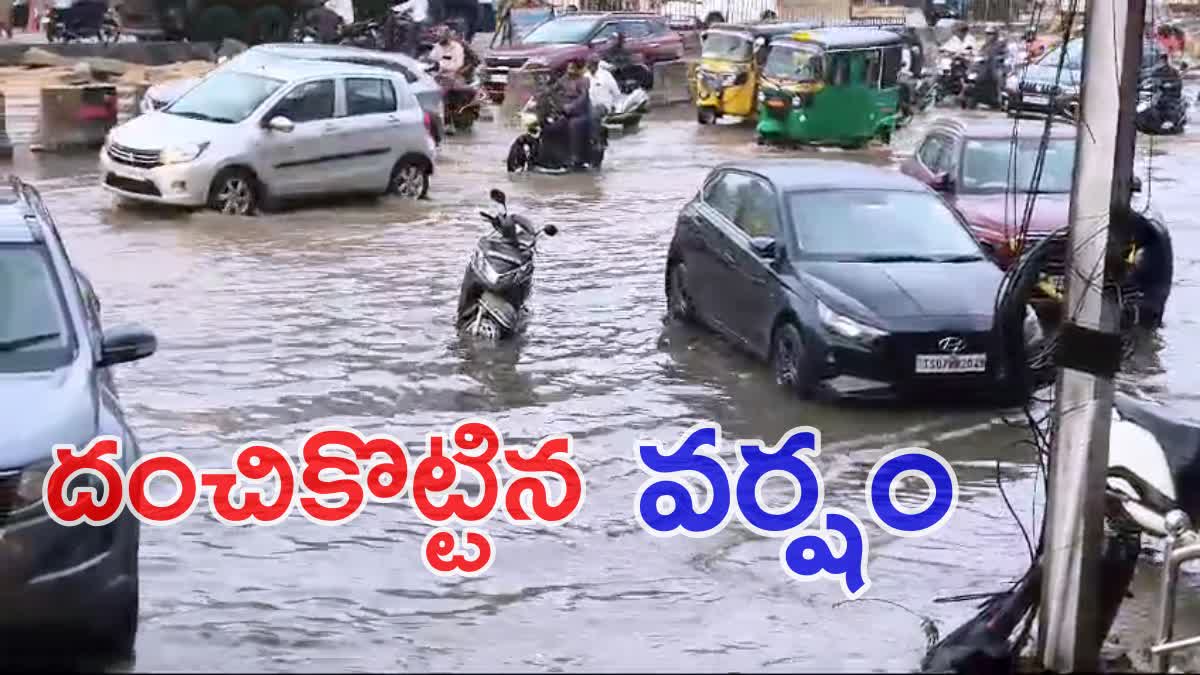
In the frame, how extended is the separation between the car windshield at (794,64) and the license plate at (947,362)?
1925 centimetres

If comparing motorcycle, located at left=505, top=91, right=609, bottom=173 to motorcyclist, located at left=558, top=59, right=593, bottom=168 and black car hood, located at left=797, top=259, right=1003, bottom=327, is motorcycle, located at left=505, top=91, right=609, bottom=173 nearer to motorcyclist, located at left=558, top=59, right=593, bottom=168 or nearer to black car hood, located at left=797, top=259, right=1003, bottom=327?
motorcyclist, located at left=558, top=59, right=593, bottom=168

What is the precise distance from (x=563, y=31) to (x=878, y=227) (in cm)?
2407

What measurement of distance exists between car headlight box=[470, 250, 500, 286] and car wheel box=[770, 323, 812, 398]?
2501 millimetres

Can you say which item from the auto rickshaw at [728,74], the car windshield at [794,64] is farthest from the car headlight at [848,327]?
the auto rickshaw at [728,74]

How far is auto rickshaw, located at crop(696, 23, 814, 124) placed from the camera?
111ft

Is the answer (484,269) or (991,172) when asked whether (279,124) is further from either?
(991,172)

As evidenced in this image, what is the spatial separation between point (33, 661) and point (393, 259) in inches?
457

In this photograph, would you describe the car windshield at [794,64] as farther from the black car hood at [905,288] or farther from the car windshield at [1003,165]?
the black car hood at [905,288]

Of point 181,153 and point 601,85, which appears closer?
point 181,153

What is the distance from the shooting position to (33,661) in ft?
22.6

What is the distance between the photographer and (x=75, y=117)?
25391mm

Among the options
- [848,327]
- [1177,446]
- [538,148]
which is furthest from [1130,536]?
[538,148]

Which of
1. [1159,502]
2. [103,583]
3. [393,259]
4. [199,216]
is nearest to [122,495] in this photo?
[103,583]

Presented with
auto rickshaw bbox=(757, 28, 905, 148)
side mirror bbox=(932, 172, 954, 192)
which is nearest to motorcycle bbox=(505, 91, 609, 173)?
auto rickshaw bbox=(757, 28, 905, 148)
